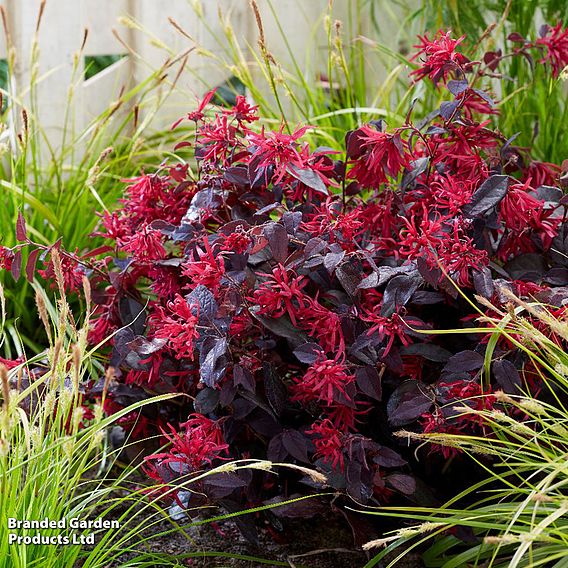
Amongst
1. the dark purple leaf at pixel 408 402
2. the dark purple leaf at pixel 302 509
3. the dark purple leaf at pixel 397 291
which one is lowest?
the dark purple leaf at pixel 302 509

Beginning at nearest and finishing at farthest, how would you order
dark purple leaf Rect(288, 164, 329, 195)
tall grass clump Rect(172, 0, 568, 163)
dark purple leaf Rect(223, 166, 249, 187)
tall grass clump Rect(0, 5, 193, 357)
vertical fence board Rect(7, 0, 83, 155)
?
dark purple leaf Rect(288, 164, 329, 195), dark purple leaf Rect(223, 166, 249, 187), tall grass clump Rect(0, 5, 193, 357), tall grass clump Rect(172, 0, 568, 163), vertical fence board Rect(7, 0, 83, 155)

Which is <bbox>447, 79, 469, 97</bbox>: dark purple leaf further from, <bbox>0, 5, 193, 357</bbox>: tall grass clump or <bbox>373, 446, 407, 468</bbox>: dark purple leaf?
<bbox>0, 5, 193, 357</bbox>: tall grass clump

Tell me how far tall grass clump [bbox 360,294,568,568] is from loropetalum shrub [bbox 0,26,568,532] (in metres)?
0.05

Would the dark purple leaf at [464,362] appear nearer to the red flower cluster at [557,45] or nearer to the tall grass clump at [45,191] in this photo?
the red flower cluster at [557,45]

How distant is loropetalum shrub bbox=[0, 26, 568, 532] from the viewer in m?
1.22

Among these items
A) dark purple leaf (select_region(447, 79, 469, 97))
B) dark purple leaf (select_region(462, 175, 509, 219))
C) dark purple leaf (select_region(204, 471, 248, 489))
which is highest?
dark purple leaf (select_region(447, 79, 469, 97))

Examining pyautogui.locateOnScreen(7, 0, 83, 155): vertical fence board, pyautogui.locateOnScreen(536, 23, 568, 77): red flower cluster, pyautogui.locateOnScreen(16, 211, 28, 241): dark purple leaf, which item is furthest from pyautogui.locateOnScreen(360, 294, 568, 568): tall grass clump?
pyautogui.locateOnScreen(7, 0, 83, 155): vertical fence board

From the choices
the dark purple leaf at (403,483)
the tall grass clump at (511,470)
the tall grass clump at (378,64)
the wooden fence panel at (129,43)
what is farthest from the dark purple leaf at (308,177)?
the wooden fence panel at (129,43)

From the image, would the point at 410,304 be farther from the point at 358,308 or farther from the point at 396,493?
the point at 396,493

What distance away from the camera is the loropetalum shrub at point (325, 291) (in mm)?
1216

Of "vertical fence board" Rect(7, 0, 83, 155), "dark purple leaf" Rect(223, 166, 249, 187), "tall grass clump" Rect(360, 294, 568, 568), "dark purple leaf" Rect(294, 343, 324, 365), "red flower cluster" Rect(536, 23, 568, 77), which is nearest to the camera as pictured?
"tall grass clump" Rect(360, 294, 568, 568)

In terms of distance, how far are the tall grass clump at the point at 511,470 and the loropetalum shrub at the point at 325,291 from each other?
45 millimetres

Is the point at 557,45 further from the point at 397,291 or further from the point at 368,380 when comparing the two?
the point at 368,380

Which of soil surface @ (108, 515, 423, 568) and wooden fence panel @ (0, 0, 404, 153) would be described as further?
wooden fence panel @ (0, 0, 404, 153)
